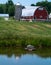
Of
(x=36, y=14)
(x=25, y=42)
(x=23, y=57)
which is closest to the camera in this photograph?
(x=23, y=57)

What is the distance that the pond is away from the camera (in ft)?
68.3

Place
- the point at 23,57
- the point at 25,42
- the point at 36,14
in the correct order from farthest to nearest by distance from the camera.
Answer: the point at 36,14 → the point at 25,42 → the point at 23,57

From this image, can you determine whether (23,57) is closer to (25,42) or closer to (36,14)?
(25,42)

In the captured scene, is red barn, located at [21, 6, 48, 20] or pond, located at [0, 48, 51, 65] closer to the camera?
pond, located at [0, 48, 51, 65]

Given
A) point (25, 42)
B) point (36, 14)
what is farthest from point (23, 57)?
point (36, 14)

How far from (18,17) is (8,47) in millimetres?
35089

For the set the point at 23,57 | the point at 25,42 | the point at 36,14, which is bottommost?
the point at 36,14

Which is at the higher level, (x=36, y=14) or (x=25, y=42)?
(x=25, y=42)

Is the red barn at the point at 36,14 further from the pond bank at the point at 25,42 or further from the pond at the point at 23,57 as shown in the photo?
the pond at the point at 23,57

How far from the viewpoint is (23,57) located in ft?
76.8

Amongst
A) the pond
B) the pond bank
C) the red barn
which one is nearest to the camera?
the pond

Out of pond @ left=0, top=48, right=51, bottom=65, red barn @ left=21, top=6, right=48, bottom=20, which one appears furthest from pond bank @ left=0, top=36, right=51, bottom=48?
red barn @ left=21, top=6, right=48, bottom=20

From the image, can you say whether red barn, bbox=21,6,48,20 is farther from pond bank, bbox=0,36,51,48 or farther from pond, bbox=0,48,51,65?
pond, bbox=0,48,51,65

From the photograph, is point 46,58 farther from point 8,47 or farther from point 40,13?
point 40,13
